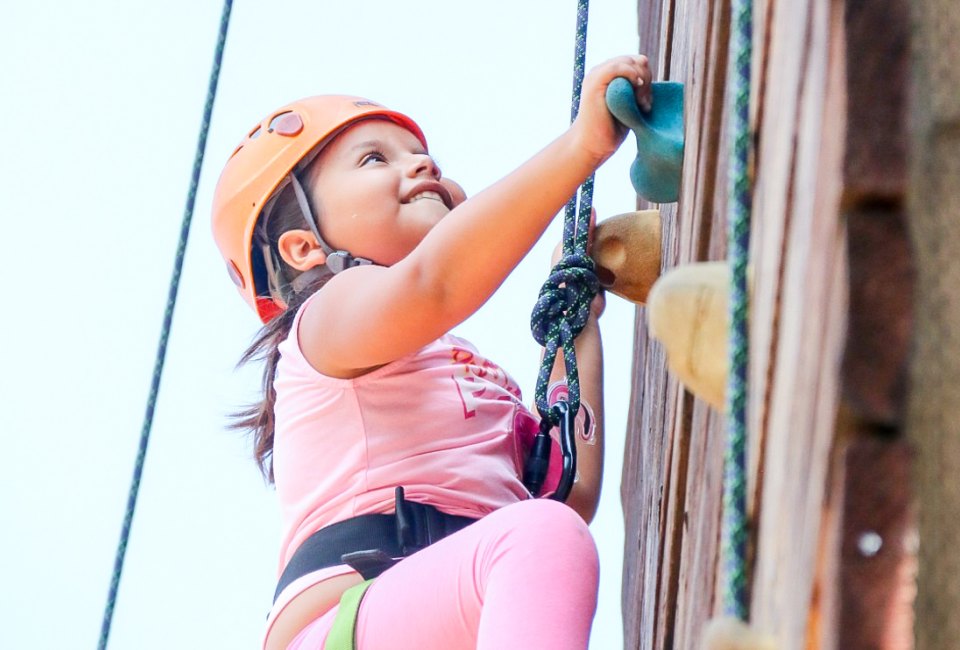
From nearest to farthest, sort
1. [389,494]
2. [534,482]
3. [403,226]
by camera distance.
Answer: [389,494]
[534,482]
[403,226]

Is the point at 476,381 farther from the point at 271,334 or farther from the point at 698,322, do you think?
the point at 698,322

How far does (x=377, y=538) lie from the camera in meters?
1.59

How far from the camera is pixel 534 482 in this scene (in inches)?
70.6

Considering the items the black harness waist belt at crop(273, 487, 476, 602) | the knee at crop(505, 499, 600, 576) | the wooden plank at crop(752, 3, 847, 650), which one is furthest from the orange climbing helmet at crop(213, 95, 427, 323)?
the wooden plank at crop(752, 3, 847, 650)

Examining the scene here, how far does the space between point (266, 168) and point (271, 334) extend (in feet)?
0.86

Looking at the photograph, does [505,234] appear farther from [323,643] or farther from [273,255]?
[273,255]

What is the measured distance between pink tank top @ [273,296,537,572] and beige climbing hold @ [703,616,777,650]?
104cm

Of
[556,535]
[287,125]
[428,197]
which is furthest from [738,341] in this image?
[287,125]

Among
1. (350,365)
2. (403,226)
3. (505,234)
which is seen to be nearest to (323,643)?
(350,365)

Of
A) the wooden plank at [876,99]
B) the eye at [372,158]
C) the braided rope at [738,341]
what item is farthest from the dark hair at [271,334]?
the wooden plank at [876,99]

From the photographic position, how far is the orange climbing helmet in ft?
6.93

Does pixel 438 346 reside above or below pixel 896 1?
below

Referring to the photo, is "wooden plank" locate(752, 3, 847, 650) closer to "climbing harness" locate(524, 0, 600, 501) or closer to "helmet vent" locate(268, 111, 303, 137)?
"climbing harness" locate(524, 0, 600, 501)

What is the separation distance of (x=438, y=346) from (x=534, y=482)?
0.25 metres
